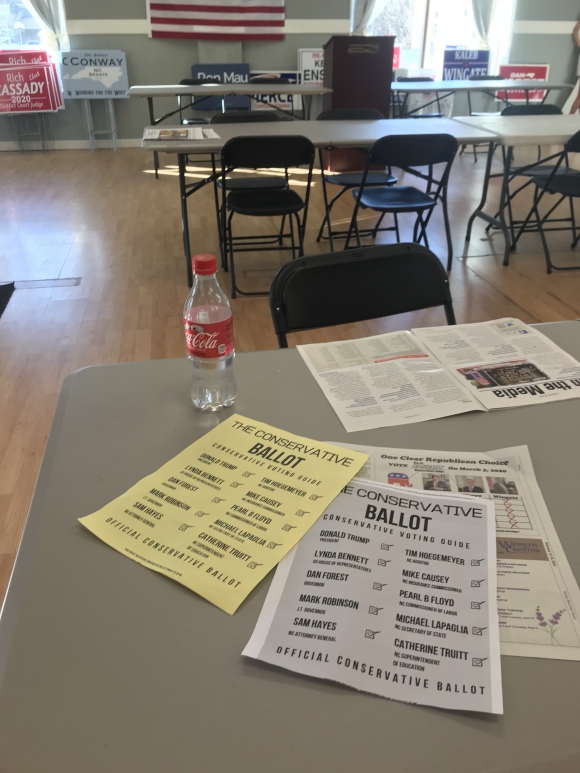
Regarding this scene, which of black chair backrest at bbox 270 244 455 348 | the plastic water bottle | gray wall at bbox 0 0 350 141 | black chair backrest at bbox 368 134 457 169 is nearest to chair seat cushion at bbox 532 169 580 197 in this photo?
black chair backrest at bbox 368 134 457 169

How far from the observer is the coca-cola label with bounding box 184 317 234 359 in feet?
3.12

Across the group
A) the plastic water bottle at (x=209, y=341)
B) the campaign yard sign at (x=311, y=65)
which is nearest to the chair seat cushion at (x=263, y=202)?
the plastic water bottle at (x=209, y=341)

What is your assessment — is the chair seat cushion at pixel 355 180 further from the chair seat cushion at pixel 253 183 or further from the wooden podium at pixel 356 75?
the wooden podium at pixel 356 75

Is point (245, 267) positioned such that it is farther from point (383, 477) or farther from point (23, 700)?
point (23, 700)

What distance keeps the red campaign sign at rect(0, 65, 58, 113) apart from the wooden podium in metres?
3.44

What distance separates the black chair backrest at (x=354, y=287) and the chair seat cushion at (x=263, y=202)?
6.19ft

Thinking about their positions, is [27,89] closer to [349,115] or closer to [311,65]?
[311,65]

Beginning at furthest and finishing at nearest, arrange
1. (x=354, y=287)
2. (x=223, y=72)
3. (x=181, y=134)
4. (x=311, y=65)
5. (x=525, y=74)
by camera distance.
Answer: (x=525, y=74), (x=311, y=65), (x=223, y=72), (x=181, y=134), (x=354, y=287)

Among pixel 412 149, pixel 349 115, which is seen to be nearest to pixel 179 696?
pixel 412 149

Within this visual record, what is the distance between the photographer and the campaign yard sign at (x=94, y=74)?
7.22 meters

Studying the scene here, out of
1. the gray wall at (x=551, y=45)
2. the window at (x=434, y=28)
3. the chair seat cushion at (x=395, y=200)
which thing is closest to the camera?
the chair seat cushion at (x=395, y=200)

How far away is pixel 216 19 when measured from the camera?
7.38 metres

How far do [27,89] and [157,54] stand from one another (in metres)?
1.65

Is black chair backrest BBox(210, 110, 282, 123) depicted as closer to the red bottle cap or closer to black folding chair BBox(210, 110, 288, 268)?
black folding chair BBox(210, 110, 288, 268)
